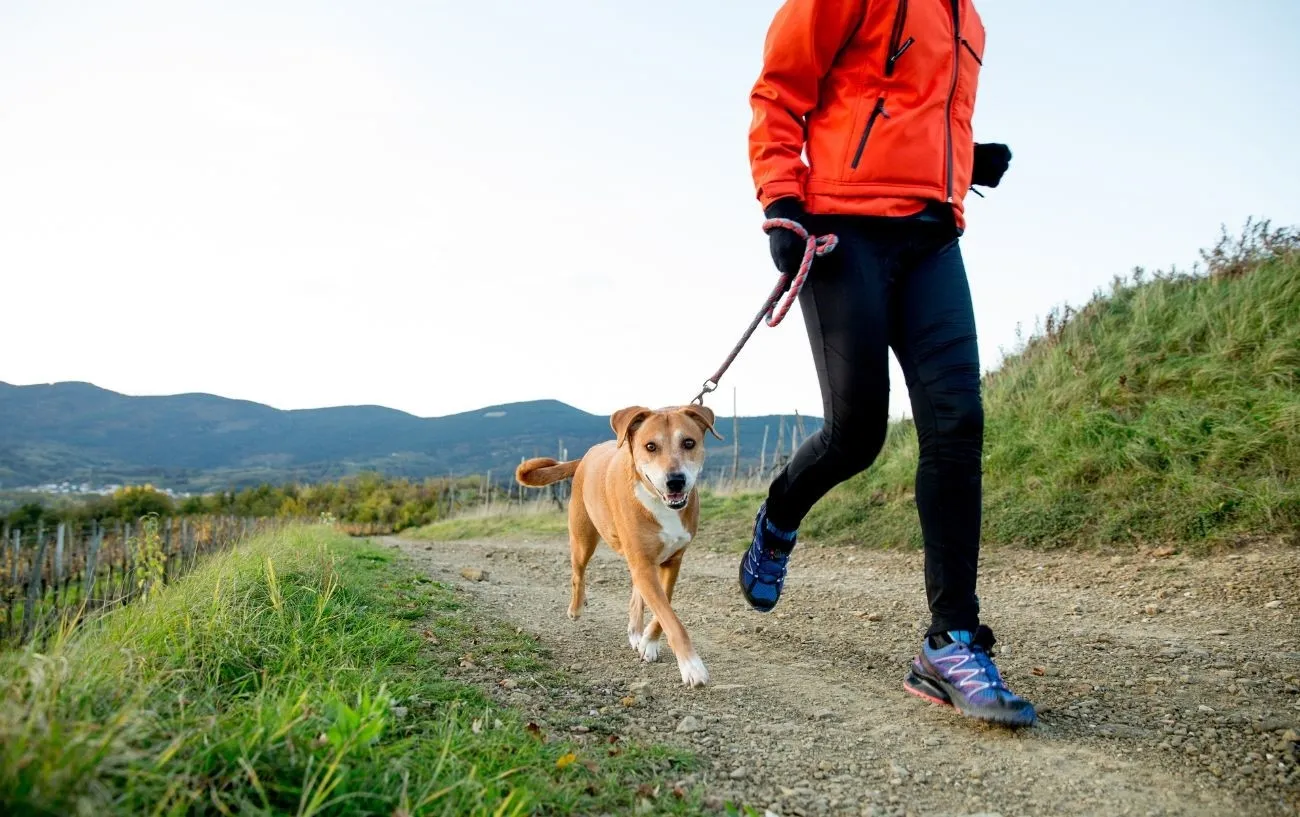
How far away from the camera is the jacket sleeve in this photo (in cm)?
279

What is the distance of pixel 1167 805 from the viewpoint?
1966 millimetres

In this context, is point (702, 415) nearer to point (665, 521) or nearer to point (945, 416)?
point (665, 521)

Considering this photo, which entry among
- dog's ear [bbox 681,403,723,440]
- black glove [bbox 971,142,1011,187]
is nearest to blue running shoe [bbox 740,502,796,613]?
dog's ear [bbox 681,403,723,440]

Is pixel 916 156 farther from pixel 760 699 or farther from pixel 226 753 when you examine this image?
pixel 226 753

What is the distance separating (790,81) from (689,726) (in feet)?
7.48

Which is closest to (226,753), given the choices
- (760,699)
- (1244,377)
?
(760,699)

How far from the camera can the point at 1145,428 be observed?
7.11 metres

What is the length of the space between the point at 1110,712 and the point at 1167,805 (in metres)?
0.78

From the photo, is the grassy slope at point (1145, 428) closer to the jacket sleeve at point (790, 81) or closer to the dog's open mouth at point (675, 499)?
the dog's open mouth at point (675, 499)

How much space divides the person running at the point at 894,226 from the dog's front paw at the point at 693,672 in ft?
2.73

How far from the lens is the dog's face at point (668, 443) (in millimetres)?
3832

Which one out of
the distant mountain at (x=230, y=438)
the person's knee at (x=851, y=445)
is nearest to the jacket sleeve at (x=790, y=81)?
the person's knee at (x=851, y=445)

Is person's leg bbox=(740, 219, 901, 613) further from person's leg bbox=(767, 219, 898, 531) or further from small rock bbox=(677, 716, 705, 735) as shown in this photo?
small rock bbox=(677, 716, 705, 735)

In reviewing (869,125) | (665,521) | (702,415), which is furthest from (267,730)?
(702,415)
